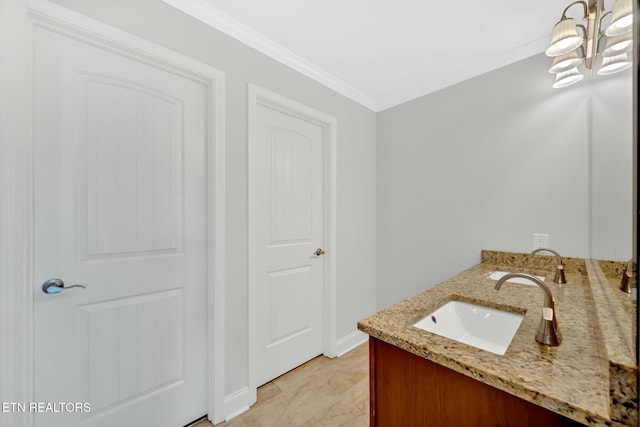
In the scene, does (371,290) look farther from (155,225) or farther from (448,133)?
(155,225)

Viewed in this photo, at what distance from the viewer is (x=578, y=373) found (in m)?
0.62

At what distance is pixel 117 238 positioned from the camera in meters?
1.27

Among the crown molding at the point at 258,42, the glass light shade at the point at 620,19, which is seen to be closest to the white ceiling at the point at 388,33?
the crown molding at the point at 258,42

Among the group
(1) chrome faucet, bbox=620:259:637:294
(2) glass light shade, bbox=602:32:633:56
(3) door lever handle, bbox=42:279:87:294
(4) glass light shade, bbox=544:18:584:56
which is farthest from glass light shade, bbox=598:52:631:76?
(3) door lever handle, bbox=42:279:87:294

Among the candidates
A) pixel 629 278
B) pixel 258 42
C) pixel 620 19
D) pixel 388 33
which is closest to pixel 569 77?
pixel 620 19

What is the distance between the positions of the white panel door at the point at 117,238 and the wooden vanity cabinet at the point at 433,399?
1.09 meters

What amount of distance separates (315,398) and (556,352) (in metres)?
1.46

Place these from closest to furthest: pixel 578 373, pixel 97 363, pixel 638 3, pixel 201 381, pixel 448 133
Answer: pixel 638 3 → pixel 578 373 → pixel 97 363 → pixel 201 381 → pixel 448 133

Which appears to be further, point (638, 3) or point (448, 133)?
point (448, 133)

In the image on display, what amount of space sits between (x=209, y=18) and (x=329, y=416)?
2.37 m

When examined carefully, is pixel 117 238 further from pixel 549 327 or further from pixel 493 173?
pixel 493 173

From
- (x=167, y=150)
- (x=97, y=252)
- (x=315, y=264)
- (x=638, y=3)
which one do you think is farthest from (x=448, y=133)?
(x=97, y=252)

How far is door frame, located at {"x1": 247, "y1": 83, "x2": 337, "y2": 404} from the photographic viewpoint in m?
1.66

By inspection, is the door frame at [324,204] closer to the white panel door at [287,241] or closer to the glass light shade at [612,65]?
the white panel door at [287,241]
